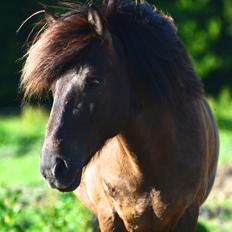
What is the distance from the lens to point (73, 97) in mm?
4137

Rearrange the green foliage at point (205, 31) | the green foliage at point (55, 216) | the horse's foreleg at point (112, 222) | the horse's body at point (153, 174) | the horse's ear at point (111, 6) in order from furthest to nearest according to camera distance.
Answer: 1. the green foliage at point (205, 31)
2. the green foliage at point (55, 216)
3. the horse's foreleg at point (112, 222)
4. the horse's body at point (153, 174)
5. the horse's ear at point (111, 6)

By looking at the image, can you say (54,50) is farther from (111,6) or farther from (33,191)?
(33,191)

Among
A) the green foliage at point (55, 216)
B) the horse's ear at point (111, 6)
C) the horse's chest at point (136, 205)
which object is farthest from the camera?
the green foliage at point (55, 216)

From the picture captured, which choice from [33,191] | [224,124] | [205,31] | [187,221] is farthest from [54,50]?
[205,31]

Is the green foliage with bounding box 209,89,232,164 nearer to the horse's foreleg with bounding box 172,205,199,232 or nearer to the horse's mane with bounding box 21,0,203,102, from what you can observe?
the horse's foreleg with bounding box 172,205,199,232

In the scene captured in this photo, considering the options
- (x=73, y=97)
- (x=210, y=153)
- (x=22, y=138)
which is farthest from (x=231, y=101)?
(x=73, y=97)

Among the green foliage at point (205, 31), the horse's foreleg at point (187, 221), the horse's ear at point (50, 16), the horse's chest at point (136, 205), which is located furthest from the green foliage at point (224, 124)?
the horse's ear at point (50, 16)

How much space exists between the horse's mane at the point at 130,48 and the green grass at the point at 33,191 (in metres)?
1.92

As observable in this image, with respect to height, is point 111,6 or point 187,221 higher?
point 111,6

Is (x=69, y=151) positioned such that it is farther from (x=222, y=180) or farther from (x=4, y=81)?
(x=4, y=81)

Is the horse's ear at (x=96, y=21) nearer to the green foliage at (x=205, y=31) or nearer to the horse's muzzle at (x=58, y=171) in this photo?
the horse's muzzle at (x=58, y=171)

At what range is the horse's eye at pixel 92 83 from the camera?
4176mm

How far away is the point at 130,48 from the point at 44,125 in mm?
11900

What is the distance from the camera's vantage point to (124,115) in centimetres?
438
